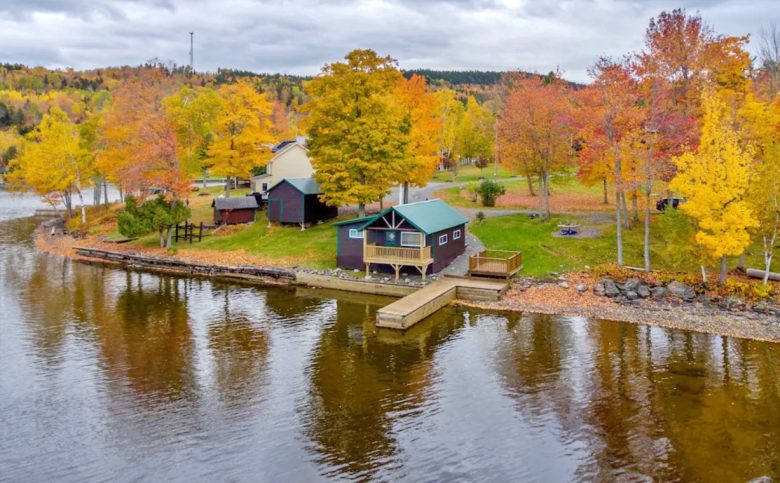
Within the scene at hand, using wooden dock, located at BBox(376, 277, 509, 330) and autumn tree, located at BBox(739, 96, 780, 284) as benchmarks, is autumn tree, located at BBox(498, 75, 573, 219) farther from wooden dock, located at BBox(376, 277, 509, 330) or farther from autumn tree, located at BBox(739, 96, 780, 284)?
Answer: wooden dock, located at BBox(376, 277, 509, 330)

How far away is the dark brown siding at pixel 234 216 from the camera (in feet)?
166

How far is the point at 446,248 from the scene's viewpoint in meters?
37.1

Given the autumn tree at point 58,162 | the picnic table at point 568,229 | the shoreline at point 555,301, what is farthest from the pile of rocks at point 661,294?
the autumn tree at point 58,162

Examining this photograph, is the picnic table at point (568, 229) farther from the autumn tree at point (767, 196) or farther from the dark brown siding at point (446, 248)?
the autumn tree at point (767, 196)

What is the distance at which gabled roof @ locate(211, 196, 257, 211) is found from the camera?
50281 millimetres

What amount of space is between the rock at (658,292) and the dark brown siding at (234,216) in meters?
34.2

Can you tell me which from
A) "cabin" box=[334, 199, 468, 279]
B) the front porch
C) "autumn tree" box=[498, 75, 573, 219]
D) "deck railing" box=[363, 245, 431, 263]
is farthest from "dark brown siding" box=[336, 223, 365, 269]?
"autumn tree" box=[498, 75, 573, 219]

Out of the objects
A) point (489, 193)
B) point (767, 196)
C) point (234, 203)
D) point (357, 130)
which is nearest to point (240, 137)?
point (234, 203)

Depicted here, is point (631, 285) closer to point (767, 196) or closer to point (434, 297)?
point (767, 196)

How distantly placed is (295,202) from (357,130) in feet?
28.1

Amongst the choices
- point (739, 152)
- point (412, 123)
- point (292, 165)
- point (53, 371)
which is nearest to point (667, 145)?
point (739, 152)

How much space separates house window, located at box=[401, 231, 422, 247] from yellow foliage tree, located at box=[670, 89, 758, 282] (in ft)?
47.1

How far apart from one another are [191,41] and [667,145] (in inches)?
5201

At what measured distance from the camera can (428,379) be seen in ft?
70.1
